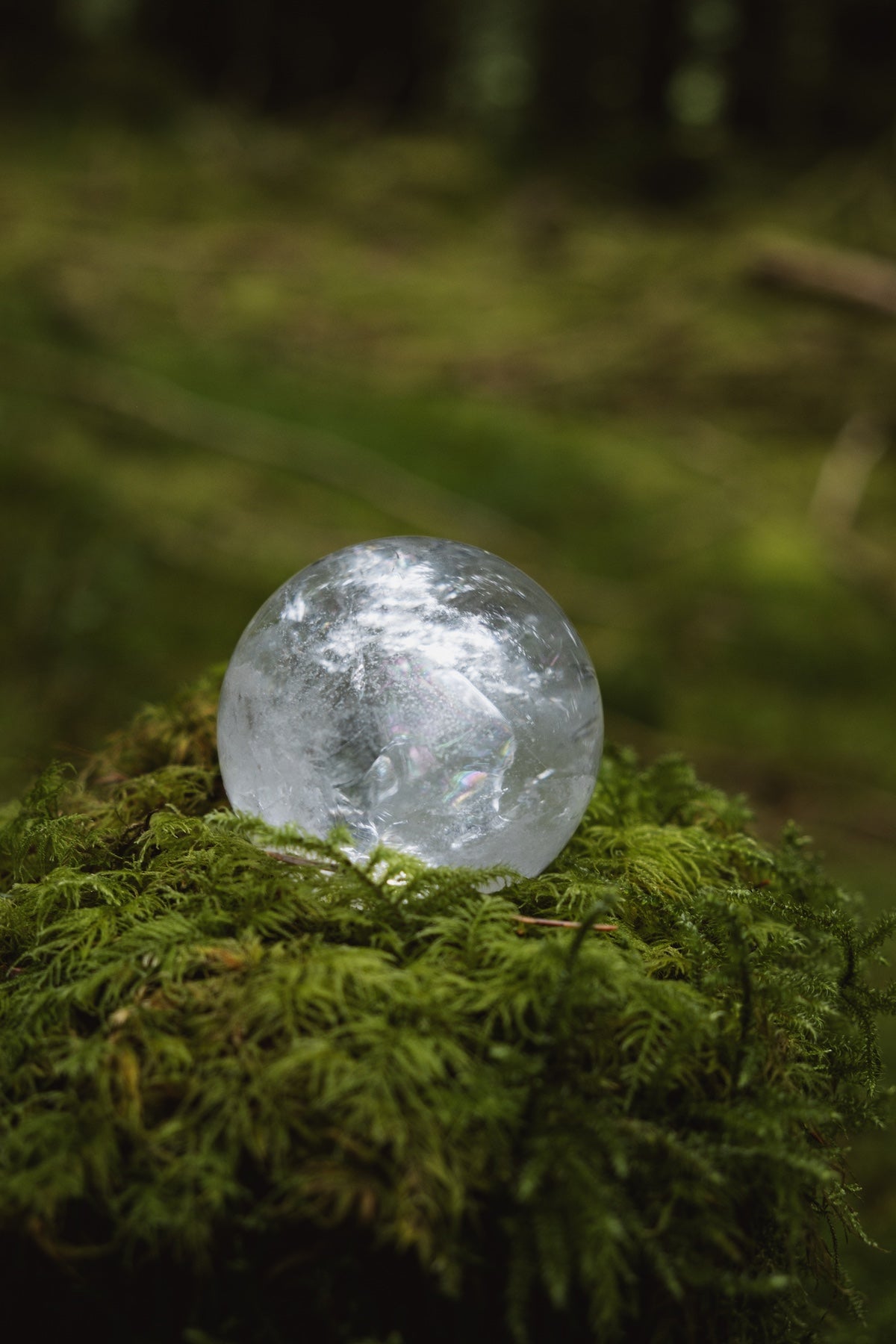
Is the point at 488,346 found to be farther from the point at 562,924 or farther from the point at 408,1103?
the point at 408,1103

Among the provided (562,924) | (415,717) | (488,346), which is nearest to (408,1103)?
(562,924)

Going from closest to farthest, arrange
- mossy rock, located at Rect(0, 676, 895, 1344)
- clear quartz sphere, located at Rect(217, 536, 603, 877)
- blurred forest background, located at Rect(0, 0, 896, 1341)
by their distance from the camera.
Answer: mossy rock, located at Rect(0, 676, 895, 1344)
clear quartz sphere, located at Rect(217, 536, 603, 877)
blurred forest background, located at Rect(0, 0, 896, 1341)

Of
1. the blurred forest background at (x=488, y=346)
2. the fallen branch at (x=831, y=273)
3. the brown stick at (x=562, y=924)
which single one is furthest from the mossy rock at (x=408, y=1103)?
the fallen branch at (x=831, y=273)

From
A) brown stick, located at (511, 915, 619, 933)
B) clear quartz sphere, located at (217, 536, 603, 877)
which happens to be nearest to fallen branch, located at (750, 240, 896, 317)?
clear quartz sphere, located at (217, 536, 603, 877)

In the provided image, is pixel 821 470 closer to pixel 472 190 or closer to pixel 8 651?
pixel 472 190

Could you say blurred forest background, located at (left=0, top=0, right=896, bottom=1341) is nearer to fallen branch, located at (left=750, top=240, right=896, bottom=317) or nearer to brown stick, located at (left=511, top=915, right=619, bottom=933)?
fallen branch, located at (left=750, top=240, right=896, bottom=317)

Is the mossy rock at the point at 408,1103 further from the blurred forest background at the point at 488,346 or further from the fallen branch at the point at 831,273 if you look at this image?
the fallen branch at the point at 831,273
